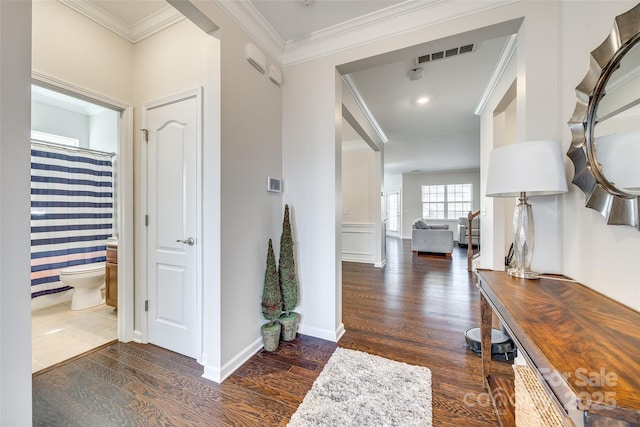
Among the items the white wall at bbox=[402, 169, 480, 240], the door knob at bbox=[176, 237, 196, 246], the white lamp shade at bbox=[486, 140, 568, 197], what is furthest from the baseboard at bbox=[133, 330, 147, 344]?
the white wall at bbox=[402, 169, 480, 240]

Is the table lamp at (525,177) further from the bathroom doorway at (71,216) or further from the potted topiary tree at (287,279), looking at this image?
the bathroom doorway at (71,216)

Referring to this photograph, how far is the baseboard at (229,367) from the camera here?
1598mm

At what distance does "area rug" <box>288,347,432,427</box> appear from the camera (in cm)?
128

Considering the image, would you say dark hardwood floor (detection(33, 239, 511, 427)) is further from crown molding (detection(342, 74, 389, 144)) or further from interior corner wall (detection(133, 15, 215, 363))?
crown molding (detection(342, 74, 389, 144))

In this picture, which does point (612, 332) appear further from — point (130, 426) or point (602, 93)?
point (130, 426)

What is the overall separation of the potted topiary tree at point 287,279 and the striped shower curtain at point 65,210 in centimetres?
286

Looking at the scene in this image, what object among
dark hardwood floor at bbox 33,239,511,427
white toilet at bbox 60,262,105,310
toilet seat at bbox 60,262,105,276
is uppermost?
toilet seat at bbox 60,262,105,276

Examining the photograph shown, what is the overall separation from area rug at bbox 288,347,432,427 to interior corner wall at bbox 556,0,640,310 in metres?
1.07

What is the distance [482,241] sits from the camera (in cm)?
368

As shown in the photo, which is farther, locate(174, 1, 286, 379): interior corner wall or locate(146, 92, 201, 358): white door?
locate(146, 92, 201, 358): white door

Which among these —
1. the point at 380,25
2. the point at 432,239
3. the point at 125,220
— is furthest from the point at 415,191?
the point at 125,220

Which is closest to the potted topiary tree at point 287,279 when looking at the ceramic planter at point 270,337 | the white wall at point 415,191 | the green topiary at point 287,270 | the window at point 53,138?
the green topiary at point 287,270

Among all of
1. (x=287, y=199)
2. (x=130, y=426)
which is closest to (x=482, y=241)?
(x=287, y=199)

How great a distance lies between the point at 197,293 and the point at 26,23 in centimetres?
156
